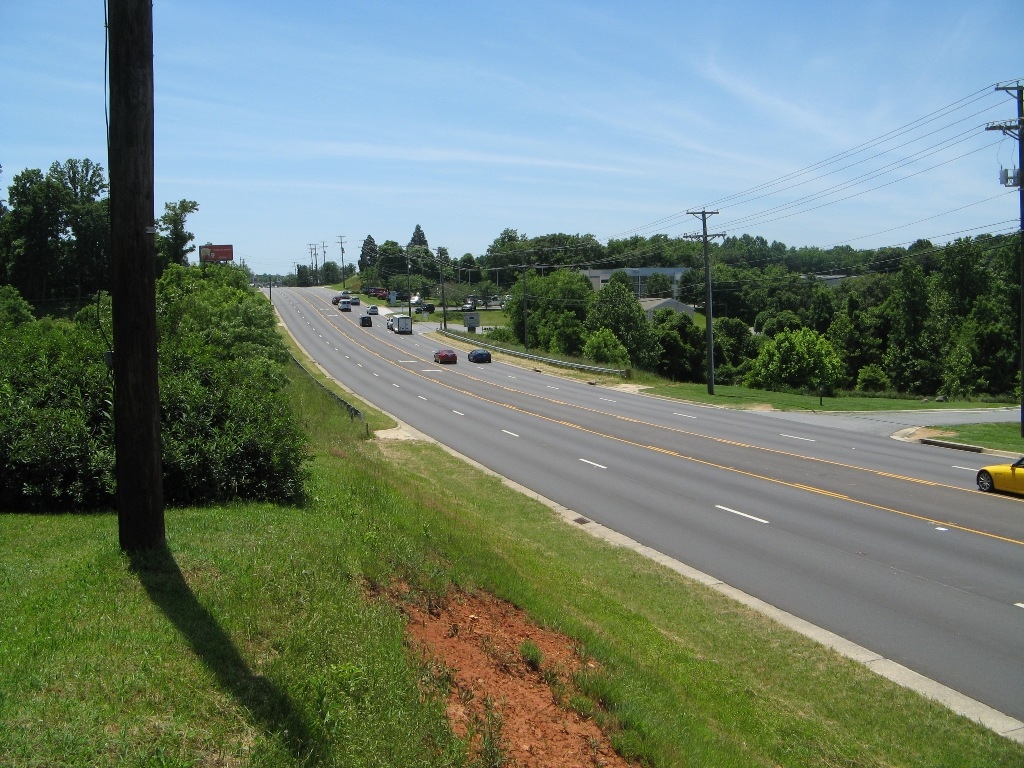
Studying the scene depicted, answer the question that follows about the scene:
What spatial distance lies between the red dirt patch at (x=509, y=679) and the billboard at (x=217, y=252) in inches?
5752

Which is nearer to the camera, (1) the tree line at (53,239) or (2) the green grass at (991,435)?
(2) the green grass at (991,435)

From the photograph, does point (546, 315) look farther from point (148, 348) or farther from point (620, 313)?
point (148, 348)

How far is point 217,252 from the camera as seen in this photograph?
147m

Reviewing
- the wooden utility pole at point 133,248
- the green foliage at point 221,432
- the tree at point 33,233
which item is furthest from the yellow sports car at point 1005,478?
the tree at point 33,233

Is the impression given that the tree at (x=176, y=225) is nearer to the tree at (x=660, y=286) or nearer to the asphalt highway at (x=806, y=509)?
the asphalt highway at (x=806, y=509)

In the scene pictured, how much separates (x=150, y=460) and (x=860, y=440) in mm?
28820

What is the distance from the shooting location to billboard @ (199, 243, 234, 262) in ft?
476

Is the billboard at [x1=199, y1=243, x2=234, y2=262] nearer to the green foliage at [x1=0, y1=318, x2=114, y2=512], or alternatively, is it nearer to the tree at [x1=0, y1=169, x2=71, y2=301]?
the tree at [x1=0, y1=169, x2=71, y2=301]

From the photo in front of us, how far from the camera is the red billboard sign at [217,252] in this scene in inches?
5716

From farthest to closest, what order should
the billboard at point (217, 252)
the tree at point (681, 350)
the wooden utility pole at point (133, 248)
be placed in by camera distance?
1. the billboard at point (217, 252)
2. the tree at point (681, 350)
3. the wooden utility pole at point (133, 248)

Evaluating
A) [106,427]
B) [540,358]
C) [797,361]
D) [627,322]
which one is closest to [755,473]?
[106,427]

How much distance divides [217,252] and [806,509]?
142 metres

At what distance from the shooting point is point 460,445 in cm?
3130

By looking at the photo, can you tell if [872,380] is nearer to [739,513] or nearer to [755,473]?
[755,473]
